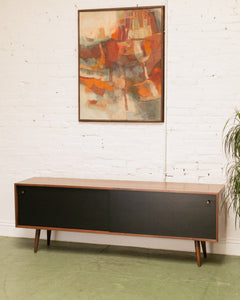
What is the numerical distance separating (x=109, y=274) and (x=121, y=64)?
2.08 m

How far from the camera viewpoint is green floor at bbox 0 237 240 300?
11.6ft

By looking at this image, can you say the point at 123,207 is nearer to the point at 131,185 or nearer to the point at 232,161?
the point at 131,185

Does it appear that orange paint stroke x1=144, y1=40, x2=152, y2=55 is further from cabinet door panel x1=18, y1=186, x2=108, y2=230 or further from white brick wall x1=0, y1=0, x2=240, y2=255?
cabinet door panel x1=18, y1=186, x2=108, y2=230

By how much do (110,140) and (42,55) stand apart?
3.88 feet

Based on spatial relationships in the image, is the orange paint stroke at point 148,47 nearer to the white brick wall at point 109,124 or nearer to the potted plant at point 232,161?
the white brick wall at point 109,124

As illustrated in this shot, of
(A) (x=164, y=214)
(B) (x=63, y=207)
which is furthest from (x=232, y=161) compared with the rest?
(B) (x=63, y=207)

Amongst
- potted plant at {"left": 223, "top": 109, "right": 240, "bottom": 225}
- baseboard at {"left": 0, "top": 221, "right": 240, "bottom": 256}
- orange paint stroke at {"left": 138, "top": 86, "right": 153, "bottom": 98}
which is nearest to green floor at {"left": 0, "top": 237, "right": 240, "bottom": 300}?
baseboard at {"left": 0, "top": 221, "right": 240, "bottom": 256}

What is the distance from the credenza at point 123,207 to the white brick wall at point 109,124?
0.94ft

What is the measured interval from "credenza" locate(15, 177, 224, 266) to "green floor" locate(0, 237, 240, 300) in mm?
234

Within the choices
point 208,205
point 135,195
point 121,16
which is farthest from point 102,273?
point 121,16

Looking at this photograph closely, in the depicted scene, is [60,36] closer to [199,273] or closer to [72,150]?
[72,150]

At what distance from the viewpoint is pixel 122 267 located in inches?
164

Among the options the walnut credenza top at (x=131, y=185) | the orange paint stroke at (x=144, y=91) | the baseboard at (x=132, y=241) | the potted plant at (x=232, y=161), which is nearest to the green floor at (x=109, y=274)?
the baseboard at (x=132, y=241)

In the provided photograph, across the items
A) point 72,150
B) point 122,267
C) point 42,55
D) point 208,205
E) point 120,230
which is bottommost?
point 122,267
